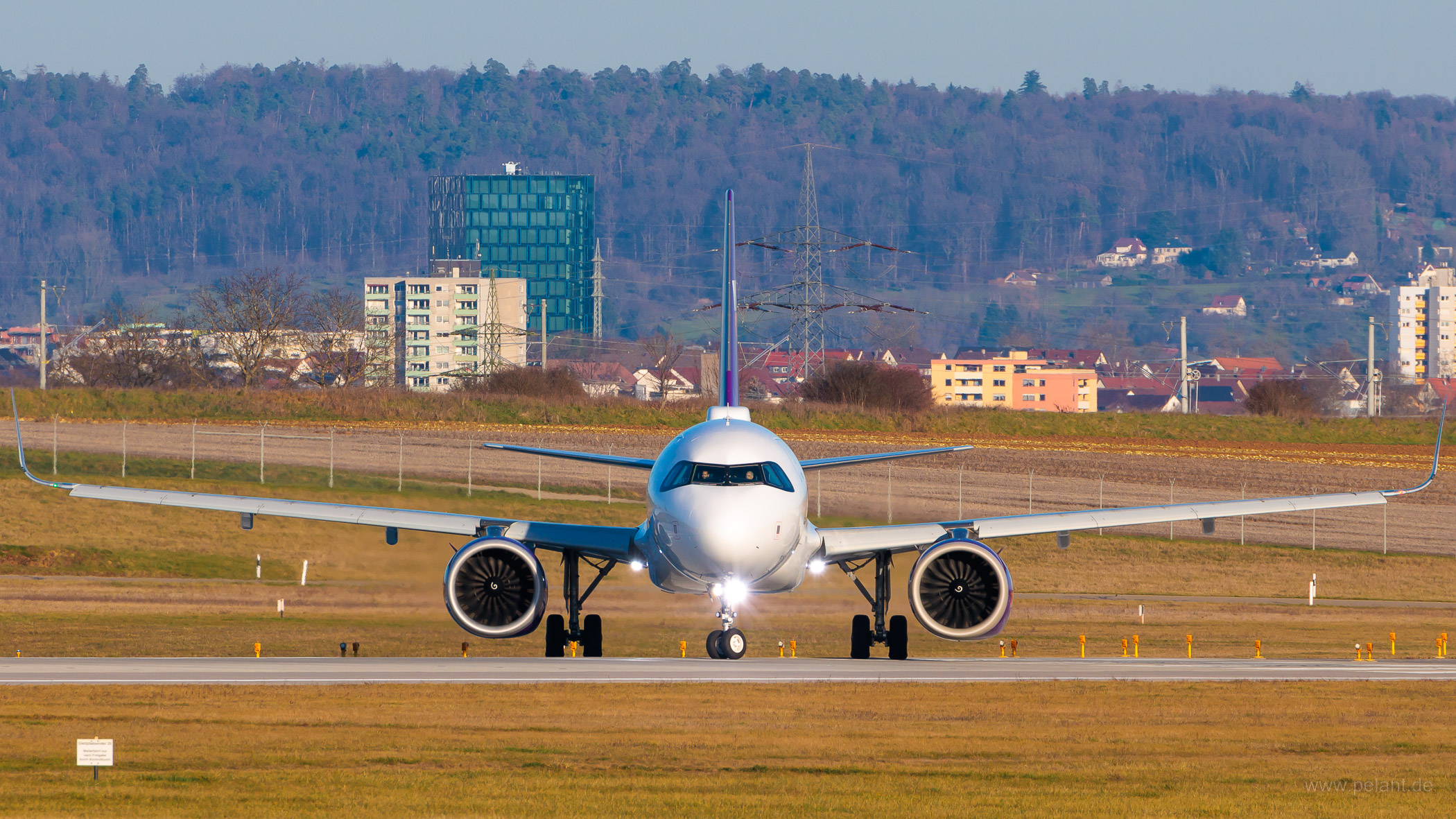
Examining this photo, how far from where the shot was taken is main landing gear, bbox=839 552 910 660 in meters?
36.2

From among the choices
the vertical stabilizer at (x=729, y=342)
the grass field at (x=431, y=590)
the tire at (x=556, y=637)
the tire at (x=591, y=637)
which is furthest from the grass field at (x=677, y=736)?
the vertical stabilizer at (x=729, y=342)

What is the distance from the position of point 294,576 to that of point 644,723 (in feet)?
131

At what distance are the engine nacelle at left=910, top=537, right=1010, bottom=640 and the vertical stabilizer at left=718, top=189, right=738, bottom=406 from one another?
5.77 meters

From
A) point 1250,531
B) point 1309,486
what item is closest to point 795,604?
point 1250,531

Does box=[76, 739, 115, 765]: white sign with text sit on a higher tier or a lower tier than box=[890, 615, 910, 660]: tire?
higher

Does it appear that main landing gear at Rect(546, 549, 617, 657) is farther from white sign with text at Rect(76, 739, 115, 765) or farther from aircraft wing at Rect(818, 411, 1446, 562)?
white sign with text at Rect(76, 739, 115, 765)

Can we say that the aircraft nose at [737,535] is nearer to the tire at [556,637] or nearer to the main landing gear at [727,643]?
the main landing gear at [727,643]

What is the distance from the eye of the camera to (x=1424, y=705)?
2877 cm

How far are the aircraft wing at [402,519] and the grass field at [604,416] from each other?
73.2 meters

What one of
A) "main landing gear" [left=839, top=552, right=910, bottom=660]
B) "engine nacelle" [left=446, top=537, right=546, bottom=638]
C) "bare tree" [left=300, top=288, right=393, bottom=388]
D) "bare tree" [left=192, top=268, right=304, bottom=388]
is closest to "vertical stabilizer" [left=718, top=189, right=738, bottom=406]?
"main landing gear" [left=839, top=552, right=910, bottom=660]

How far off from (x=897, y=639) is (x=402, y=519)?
10531mm

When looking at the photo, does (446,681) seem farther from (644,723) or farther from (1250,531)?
(1250,531)

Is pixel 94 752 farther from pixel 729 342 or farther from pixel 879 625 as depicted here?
pixel 729 342

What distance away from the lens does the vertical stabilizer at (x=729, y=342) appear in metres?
37.7
